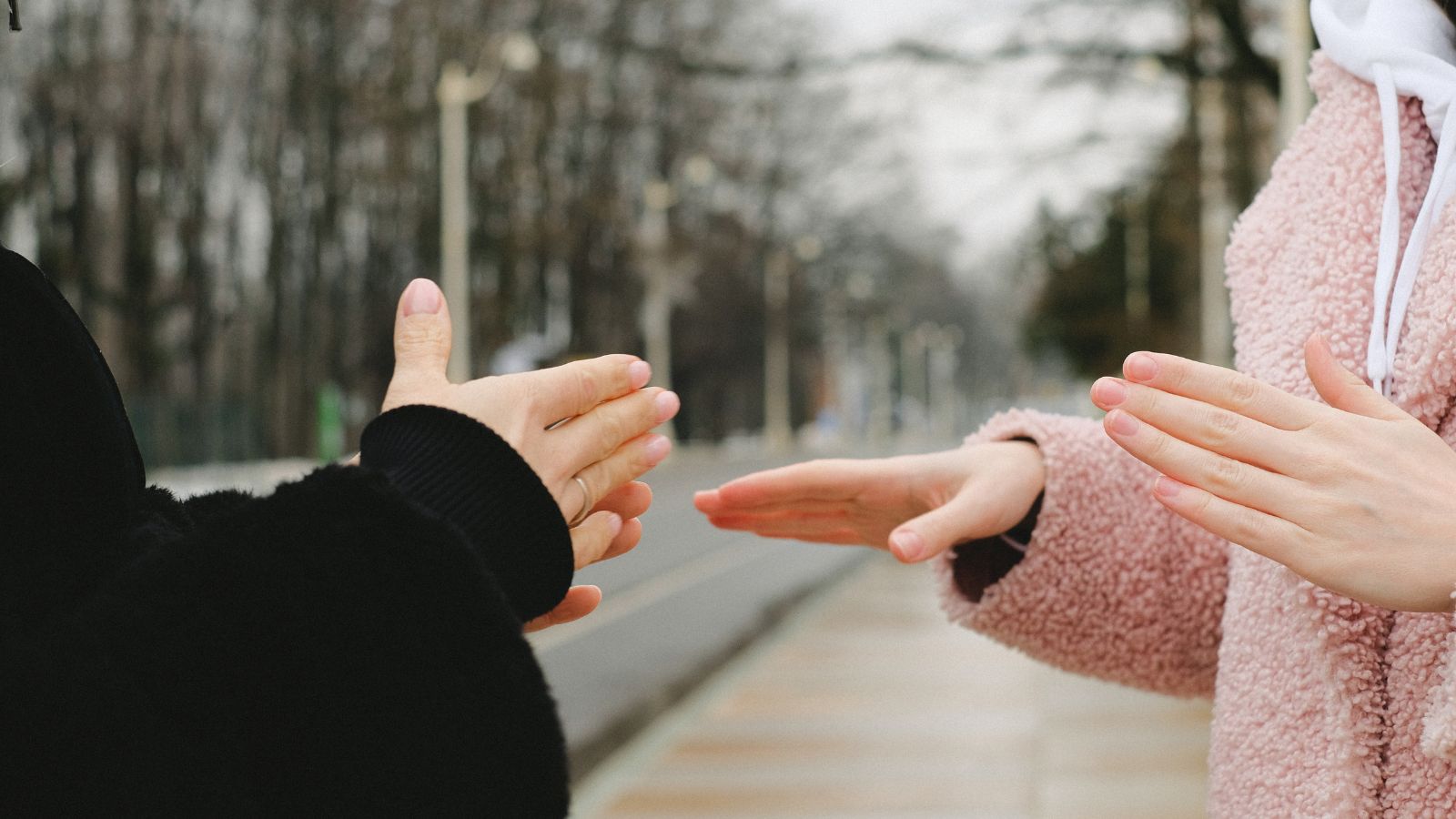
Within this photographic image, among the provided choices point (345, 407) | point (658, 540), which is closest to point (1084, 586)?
point (658, 540)

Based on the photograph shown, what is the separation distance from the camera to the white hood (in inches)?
55.6

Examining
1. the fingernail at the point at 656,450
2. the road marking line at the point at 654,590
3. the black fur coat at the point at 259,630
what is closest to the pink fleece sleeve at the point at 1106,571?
the fingernail at the point at 656,450

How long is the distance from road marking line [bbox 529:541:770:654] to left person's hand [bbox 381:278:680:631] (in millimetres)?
6134

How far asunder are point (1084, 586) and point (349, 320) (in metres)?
34.1

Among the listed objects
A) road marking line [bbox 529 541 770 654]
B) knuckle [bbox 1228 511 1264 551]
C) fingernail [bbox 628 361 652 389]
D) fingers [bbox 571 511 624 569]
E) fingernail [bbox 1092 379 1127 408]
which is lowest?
road marking line [bbox 529 541 770 654]

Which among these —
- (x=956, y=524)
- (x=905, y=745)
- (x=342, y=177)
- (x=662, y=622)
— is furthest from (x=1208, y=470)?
(x=342, y=177)

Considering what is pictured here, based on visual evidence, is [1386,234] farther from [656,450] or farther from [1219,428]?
[656,450]

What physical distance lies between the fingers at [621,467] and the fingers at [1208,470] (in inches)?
14.4

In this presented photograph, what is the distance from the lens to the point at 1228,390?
1298mm

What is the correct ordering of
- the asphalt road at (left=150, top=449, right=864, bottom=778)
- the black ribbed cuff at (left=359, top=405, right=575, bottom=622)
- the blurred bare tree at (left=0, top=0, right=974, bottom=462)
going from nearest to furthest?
the black ribbed cuff at (left=359, top=405, right=575, bottom=622) → the asphalt road at (left=150, top=449, right=864, bottom=778) → the blurred bare tree at (left=0, top=0, right=974, bottom=462)

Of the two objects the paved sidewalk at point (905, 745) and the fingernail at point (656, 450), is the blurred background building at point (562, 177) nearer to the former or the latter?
the paved sidewalk at point (905, 745)

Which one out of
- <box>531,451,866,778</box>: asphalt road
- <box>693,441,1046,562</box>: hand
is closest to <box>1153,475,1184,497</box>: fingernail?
<box>693,441,1046,562</box>: hand

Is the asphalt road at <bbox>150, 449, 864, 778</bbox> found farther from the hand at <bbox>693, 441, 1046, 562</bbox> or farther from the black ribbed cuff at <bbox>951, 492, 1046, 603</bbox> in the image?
the black ribbed cuff at <bbox>951, 492, 1046, 603</bbox>

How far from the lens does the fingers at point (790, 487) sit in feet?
5.78
